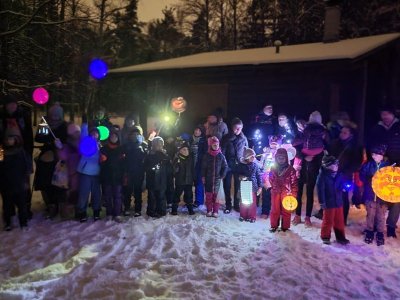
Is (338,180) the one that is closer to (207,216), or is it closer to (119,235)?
(207,216)

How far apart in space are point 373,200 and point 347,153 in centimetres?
83

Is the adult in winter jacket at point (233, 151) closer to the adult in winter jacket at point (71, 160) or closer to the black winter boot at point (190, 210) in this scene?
the black winter boot at point (190, 210)

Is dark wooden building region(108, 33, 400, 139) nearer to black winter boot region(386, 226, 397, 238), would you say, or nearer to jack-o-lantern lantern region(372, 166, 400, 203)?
jack-o-lantern lantern region(372, 166, 400, 203)

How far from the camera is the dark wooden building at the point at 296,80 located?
1043cm

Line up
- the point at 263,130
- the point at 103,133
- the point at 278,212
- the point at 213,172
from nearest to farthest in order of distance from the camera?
the point at 278,212
the point at 213,172
the point at 103,133
the point at 263,130

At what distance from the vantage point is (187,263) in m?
5.10

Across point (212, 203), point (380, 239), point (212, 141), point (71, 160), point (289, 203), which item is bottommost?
point (380, 239)

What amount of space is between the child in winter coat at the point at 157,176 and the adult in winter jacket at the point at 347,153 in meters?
2.90

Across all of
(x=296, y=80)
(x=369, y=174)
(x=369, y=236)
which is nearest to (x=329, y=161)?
(x=369, y=174)

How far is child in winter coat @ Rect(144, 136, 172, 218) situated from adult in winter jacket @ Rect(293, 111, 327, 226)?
7.93ft

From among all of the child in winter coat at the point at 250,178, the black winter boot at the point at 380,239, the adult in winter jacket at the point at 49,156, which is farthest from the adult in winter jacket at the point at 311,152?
the adult in winter jacket at the point at 49,156

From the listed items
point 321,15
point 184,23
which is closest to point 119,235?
point 321,15

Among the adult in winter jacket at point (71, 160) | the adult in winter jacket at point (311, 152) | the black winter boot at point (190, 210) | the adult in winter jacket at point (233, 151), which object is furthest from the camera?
the adult in winter jacket at point (233, 151)

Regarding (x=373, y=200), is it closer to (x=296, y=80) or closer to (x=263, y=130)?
(x=263, y=130)
